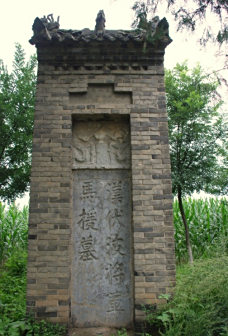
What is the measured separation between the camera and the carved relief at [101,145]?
206 inches

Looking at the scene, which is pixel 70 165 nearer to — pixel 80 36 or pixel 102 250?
pixel 102 250

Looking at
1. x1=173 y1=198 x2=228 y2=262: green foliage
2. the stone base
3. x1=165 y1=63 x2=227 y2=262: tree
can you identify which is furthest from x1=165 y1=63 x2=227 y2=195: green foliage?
the stone base

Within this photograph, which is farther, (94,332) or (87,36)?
(87,36)

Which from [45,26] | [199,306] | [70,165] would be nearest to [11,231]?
[70,165]

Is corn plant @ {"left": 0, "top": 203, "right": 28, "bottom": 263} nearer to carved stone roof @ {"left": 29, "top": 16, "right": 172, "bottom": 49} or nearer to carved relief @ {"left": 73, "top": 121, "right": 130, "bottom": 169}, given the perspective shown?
carved relief @ {"left": 73, "top": 121, "right": 130, "bottom": 169}

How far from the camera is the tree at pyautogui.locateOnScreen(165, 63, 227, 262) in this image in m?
7.83

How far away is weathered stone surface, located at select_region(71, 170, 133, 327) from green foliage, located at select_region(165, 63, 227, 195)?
3068 millimetres

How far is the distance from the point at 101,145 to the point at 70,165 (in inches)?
26.0

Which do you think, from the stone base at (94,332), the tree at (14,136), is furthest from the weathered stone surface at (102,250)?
the tree at (14,136)

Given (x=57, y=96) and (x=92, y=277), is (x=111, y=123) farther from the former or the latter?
(x=92, y=277)

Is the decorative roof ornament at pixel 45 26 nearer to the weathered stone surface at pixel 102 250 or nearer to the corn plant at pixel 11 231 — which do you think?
the weathered stone surface at pixel 102 250

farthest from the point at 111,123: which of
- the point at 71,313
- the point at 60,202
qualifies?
the point at 71,313

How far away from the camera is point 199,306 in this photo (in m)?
4.24

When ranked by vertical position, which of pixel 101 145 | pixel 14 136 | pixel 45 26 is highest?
pixel 45 26
